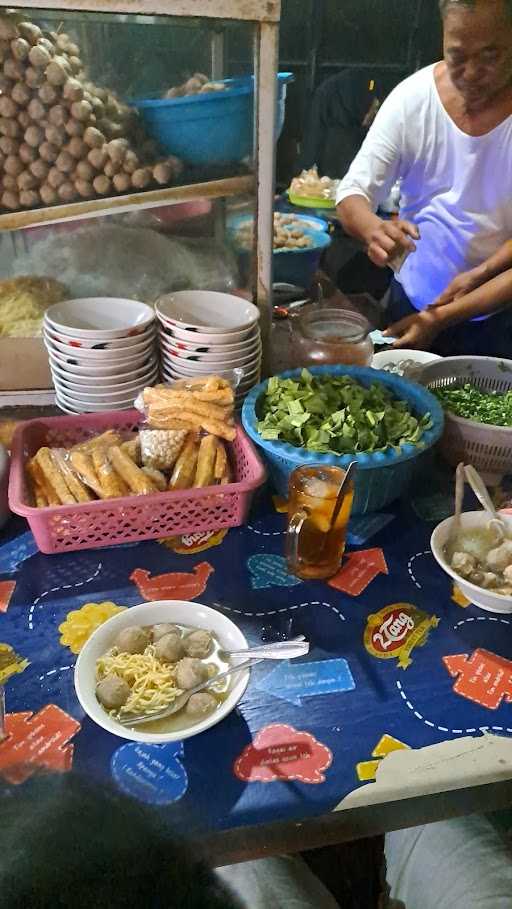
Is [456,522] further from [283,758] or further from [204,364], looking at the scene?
[204,364]

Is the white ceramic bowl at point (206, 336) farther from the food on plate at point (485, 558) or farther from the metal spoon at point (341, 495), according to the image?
the food on plate at point (485, 558)

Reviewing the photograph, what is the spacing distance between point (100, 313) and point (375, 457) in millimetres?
759

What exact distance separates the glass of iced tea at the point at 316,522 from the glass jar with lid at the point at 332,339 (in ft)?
1.53

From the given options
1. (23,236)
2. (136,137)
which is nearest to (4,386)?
(23,236)

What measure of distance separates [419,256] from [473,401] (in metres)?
1.25

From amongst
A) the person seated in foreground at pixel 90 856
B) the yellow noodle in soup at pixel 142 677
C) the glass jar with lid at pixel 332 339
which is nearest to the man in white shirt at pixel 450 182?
the glass jar with lid at pixel 332 339

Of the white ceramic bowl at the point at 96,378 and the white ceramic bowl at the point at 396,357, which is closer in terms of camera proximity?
the white ceramic bowl at the point at 96,378

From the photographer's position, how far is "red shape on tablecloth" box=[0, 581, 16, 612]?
3.37ft

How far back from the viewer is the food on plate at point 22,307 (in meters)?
1.49

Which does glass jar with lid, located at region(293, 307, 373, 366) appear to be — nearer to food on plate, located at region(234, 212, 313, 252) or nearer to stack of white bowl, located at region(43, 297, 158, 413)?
stack of white bowl, located at region(43, 297, 158, 413)

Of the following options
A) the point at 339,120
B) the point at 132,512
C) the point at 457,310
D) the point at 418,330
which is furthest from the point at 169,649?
the point at 339,120

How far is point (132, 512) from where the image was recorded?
3.70 ft

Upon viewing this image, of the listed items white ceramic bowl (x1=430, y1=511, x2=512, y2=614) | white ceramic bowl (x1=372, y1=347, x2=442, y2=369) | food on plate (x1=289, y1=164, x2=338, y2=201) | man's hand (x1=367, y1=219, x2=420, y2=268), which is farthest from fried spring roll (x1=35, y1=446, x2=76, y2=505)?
food on plate (x1=289, y1=164, x2=338, y2=201)

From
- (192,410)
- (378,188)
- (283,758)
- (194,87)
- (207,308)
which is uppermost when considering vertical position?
(194,87)
